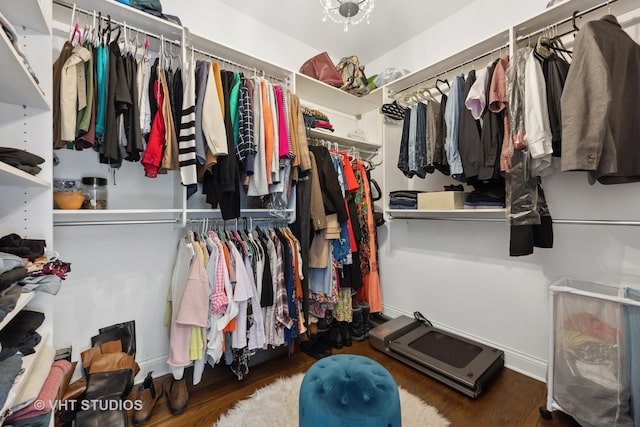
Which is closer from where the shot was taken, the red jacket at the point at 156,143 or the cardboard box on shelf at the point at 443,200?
the red jacket at the point at 156,143

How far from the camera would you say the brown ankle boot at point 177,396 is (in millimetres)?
1532

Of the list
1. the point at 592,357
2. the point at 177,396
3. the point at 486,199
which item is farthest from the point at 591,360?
the point at 177,396

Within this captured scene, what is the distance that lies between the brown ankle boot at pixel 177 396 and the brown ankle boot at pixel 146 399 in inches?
3.2

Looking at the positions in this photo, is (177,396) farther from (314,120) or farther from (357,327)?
(314,120)

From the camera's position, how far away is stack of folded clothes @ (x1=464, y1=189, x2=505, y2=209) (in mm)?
1790

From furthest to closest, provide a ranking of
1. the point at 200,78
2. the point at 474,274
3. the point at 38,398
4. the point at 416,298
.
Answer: the point at 416,298, the point at 474,274, the point at 200,78, the point at 38,398

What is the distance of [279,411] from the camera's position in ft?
4.97

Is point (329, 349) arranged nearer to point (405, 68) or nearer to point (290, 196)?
point (290, 196)

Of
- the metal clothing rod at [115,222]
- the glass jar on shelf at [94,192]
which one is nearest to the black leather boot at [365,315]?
the metal clothing rod at [115,222]

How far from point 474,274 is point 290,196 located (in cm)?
155

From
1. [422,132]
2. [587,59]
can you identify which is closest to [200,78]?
[422,132]

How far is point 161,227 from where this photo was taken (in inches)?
74.3

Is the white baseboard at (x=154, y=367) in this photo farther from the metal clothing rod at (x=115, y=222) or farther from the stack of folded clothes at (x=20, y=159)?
the stack of folded clothes at (x=20, y=159)

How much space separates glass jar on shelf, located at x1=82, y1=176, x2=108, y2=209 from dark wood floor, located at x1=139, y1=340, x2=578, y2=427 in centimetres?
120
